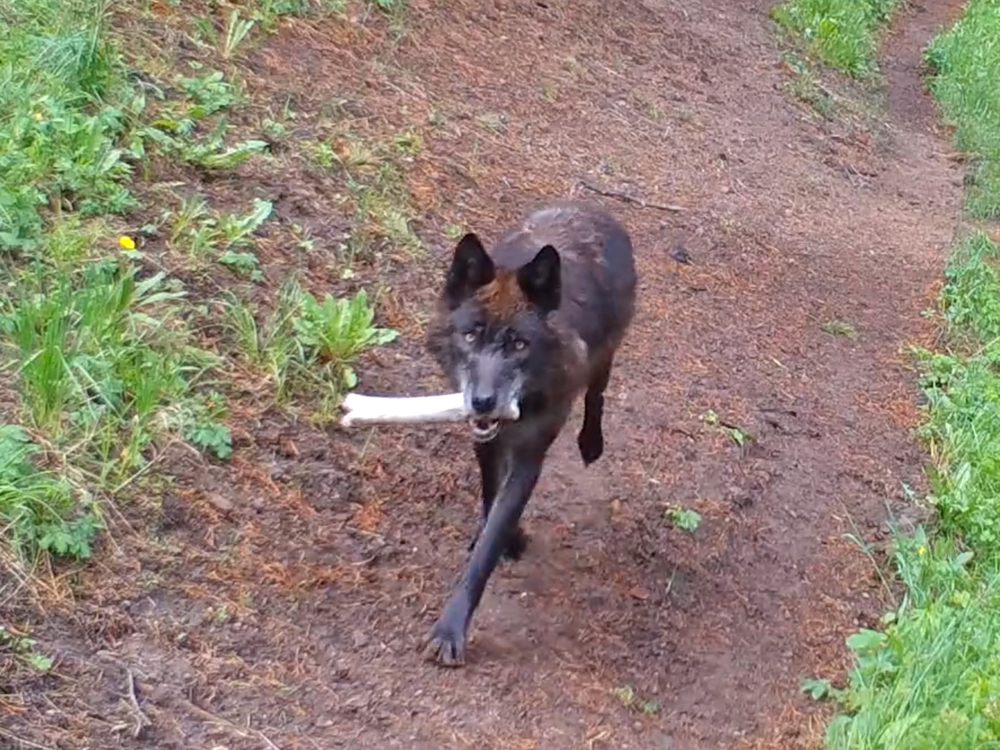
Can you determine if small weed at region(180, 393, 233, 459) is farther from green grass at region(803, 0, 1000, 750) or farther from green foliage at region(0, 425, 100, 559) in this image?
green grass at region(803, 0, 1000, 750)

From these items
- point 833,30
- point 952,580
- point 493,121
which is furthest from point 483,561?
point 833,30

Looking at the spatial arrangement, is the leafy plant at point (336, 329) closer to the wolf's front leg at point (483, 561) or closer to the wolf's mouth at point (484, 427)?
the wolf's front leg at point (483, 561)

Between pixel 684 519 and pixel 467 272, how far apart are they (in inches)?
70.8

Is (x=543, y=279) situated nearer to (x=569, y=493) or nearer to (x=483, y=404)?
(x=483, y=404)

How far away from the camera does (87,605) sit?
407 cm

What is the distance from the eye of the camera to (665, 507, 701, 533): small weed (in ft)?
19.1

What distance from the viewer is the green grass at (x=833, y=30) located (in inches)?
555

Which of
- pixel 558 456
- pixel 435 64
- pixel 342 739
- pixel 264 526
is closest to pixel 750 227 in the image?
pixel 435 64

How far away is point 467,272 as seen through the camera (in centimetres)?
469

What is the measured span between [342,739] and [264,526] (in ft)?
3.55

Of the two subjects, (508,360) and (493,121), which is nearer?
(508,360)

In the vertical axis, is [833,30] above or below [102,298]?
below

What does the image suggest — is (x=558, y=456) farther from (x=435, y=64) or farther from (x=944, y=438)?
(x=435, y=64)

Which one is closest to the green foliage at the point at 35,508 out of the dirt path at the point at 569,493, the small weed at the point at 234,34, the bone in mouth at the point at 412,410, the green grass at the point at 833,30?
the dirt path at the point at 569,493
